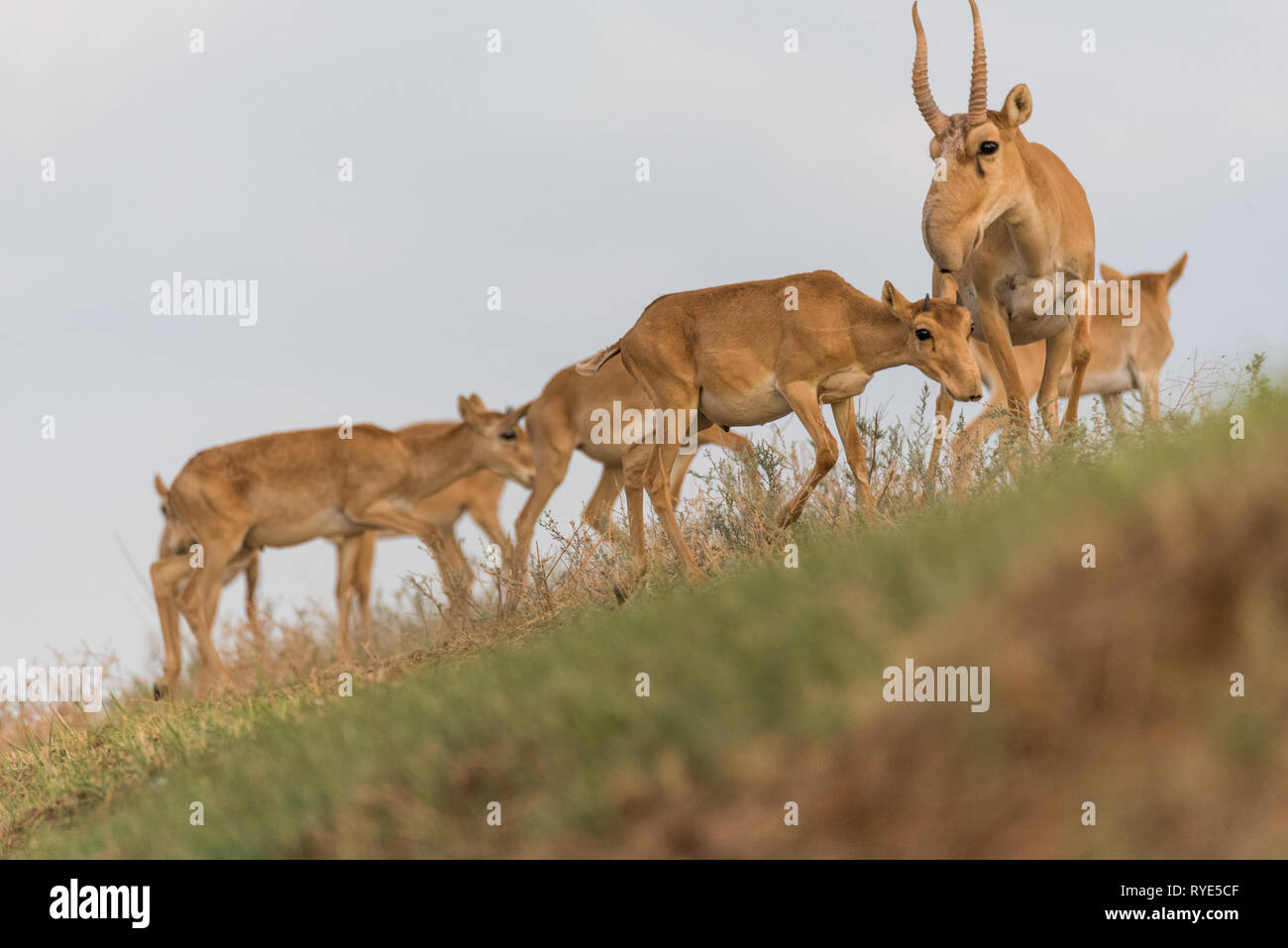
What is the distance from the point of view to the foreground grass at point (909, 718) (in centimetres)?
464

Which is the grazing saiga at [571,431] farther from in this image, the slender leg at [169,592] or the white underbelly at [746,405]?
the white underbelly at [746,405]

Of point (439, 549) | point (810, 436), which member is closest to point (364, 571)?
point (439, 549)

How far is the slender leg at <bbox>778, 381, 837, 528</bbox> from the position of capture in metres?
10.2

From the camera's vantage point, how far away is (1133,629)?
16.4 ft

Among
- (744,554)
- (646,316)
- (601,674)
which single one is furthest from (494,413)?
(601,674)

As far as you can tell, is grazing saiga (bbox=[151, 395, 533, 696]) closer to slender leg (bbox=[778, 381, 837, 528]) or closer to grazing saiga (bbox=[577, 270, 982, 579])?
grazing saiga (bbox=[577, 270, 982, 579])

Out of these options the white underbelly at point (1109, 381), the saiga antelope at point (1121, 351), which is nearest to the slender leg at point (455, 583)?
the saiga antelope at point (1121, 351)

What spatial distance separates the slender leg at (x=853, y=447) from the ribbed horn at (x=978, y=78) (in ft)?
8.03

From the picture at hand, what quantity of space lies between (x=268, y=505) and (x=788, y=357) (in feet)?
24.9

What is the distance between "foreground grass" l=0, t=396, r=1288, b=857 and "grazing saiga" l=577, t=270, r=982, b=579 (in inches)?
156

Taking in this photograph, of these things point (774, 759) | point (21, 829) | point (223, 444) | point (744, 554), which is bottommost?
point (21, 829)

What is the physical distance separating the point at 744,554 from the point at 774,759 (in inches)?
218

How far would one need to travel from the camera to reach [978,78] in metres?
11.2
